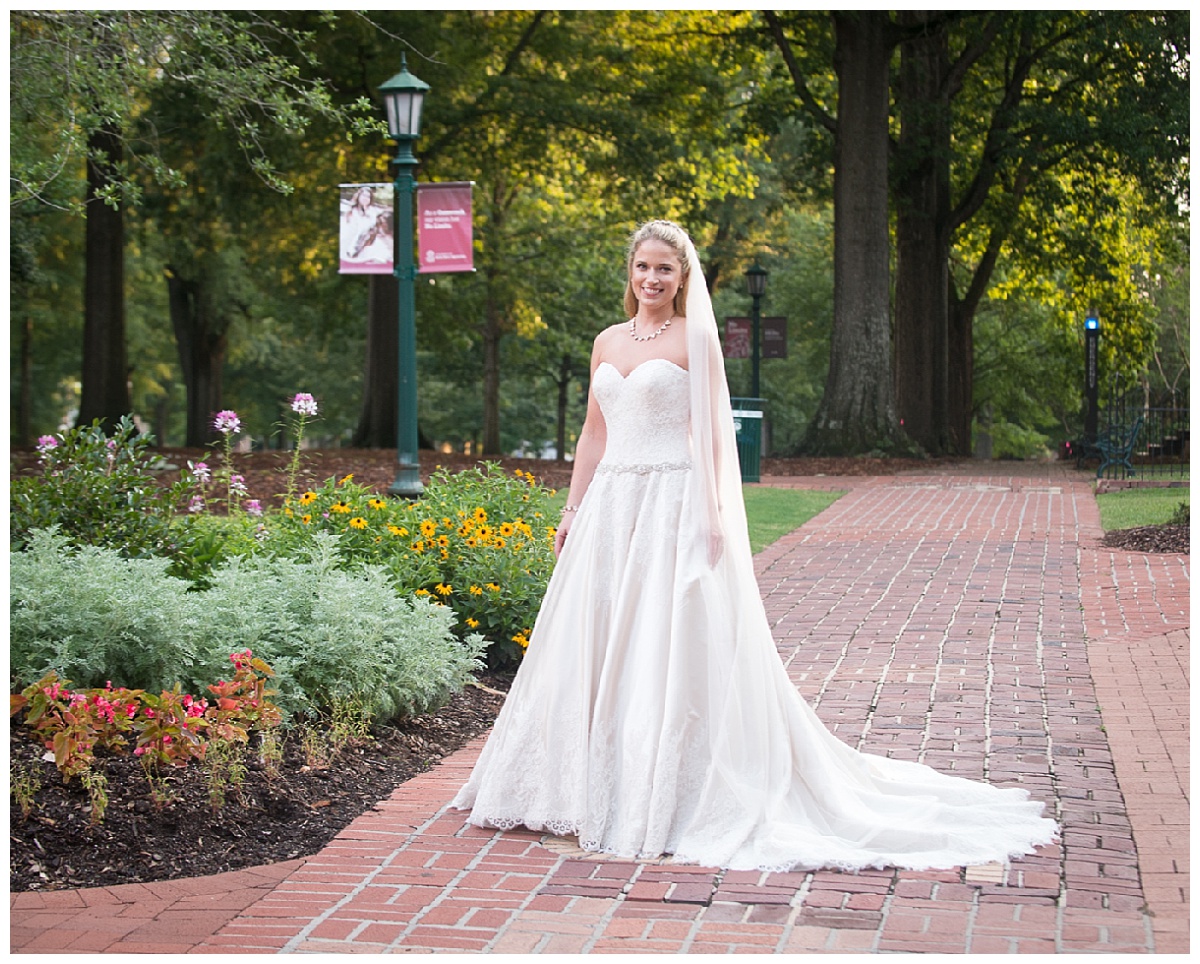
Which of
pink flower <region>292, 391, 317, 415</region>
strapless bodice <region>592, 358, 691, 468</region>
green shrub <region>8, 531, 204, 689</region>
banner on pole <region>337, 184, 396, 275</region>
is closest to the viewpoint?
strapless bodice <region>592, 358, 691, 468</region>

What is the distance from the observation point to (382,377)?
24.2m

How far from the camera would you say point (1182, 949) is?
12.6 feet

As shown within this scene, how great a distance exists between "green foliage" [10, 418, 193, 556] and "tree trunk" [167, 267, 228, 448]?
22432mm

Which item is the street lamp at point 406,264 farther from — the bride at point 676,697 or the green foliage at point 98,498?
the bride at point 676,697

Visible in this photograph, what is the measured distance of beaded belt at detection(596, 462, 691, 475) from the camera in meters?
5.20

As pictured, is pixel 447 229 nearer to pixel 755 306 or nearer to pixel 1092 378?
pixel 755 306

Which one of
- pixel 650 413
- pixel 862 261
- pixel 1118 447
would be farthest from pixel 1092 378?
pixel 650 413

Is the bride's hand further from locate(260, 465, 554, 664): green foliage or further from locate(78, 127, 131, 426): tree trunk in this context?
locate(78, 127, 131, 426): tree trunk

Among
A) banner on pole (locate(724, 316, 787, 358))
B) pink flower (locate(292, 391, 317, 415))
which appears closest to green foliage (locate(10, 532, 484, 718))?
pink flower (locate(292, 391, 317, 415))

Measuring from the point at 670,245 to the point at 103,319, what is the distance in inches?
786

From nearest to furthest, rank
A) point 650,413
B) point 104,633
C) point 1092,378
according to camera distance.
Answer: point 650,413
point 104,633
point 1092,378

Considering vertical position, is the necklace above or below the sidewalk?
above

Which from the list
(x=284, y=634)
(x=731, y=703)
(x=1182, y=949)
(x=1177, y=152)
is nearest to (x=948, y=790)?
(x=731, y=703)

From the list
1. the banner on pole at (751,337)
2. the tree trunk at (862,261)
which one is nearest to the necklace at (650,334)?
the tree trunk at (862,261)
